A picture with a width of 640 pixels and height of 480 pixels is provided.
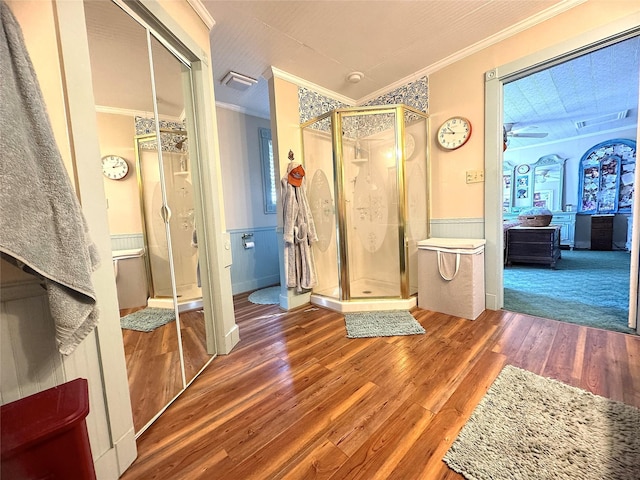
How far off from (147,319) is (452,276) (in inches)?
93.4

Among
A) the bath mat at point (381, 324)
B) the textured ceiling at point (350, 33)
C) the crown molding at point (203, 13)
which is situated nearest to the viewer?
the crown molding at point (203, 13)

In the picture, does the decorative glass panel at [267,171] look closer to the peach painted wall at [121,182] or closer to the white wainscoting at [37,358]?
the peach painted wall at [121,182]

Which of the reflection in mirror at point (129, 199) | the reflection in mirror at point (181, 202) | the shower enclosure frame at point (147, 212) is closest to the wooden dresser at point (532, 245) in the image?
the reflection in mirror at point (181, 202)

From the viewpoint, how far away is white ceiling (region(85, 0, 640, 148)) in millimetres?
1266

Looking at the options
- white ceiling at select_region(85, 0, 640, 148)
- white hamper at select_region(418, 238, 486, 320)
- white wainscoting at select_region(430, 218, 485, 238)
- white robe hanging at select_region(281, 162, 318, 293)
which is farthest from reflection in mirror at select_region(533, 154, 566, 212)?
white robe hanging at select_region(281, 162, 318, 293)

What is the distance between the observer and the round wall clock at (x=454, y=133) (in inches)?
98.1

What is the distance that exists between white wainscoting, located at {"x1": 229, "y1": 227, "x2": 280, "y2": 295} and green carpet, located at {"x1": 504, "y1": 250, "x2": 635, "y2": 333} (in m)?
2.98

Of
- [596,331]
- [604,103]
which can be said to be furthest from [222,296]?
[604,103]

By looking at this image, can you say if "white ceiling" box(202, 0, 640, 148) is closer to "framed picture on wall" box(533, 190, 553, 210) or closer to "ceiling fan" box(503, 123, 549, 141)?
"ceiling fan" box(503, 123, 549, 141)

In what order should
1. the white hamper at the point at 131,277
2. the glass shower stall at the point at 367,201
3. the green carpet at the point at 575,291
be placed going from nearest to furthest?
the white hamper at the point at 131,277 < the green carpet at the point at 575,291 < the glass shower stall at the point at 367,201

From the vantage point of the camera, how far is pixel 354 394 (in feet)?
4.64

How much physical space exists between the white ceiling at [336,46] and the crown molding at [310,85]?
0.04m

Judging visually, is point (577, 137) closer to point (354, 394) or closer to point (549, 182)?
point (549, 182)

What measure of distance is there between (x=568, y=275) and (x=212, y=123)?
15.9 ft
